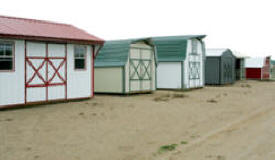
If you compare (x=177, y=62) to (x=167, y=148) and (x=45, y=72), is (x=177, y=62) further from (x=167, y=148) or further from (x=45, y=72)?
(x=167, y=148)

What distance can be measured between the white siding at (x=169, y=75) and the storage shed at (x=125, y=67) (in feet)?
12.8

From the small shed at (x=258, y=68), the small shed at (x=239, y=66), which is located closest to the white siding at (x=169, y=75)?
the small shed at (x=239, y=66)

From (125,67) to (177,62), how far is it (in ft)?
23.3

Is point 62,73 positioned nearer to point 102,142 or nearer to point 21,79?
point 21,79

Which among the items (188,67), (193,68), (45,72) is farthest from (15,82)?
(193,68)

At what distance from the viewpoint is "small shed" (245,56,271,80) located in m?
52.3

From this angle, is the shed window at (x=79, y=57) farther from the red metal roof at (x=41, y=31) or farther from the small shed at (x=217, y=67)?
the small shed at (x=217, y=67)

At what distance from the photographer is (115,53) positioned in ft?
73.9

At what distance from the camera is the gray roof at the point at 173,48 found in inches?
1084

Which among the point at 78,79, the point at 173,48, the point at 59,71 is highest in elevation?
the point at 173,48

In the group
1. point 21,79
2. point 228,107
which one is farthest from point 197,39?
point 21,79

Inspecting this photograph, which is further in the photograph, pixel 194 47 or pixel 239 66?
pixel 239 66

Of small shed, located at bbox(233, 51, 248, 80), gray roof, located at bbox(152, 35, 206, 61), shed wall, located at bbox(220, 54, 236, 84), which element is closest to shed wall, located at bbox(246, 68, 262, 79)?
small shed, located at bbox(233, 51, 248, 80)

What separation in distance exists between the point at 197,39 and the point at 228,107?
1397 cm
